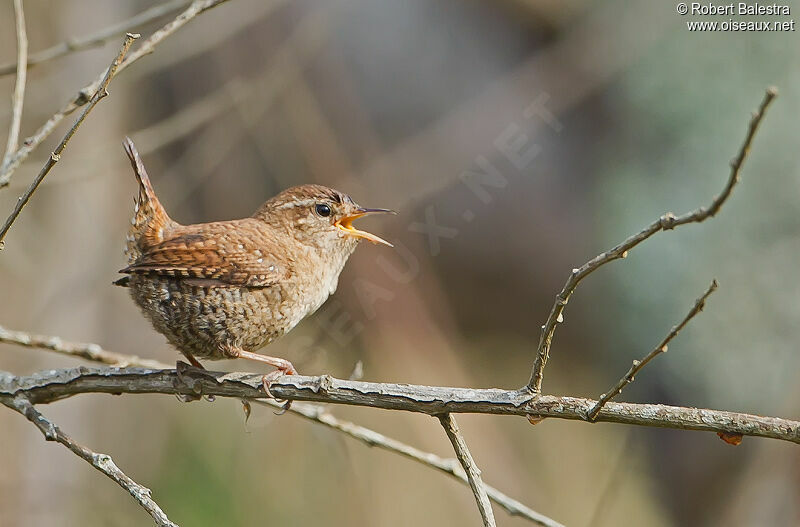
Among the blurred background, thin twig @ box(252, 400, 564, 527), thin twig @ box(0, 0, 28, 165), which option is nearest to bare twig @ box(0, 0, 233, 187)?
thin twig @ box(0, 0, 28, 165)

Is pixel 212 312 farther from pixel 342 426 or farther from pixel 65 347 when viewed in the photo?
pixel 342 426

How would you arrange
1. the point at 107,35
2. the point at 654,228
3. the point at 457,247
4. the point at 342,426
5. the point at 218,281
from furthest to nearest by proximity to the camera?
the point at 457,247, the point at 218,281, the point at 107,35, the point at 342,426, the point at 654,228

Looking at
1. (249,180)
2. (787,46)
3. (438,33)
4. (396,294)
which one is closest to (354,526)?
(396,294)

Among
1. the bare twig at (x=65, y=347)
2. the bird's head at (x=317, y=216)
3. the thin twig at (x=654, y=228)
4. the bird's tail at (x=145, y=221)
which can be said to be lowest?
the thin twig at (x=654, y=228)

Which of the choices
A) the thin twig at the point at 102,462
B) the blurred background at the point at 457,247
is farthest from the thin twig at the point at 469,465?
the blurred background at the point at 457,247

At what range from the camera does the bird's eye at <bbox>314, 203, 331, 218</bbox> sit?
11.1ft

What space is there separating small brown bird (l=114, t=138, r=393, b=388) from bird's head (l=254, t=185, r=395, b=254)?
0.09m

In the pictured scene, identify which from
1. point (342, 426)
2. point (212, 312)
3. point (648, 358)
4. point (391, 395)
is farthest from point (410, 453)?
point (648, 358)

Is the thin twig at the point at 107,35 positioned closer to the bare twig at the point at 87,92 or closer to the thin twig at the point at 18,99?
the thin twig at the point at 18,99

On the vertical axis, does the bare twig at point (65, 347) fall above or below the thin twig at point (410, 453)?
above

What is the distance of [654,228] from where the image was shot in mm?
1484

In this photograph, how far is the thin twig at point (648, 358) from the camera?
→ 1585 mm

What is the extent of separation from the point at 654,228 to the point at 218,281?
1.75 meters

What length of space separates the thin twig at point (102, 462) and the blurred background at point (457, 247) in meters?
2.35
